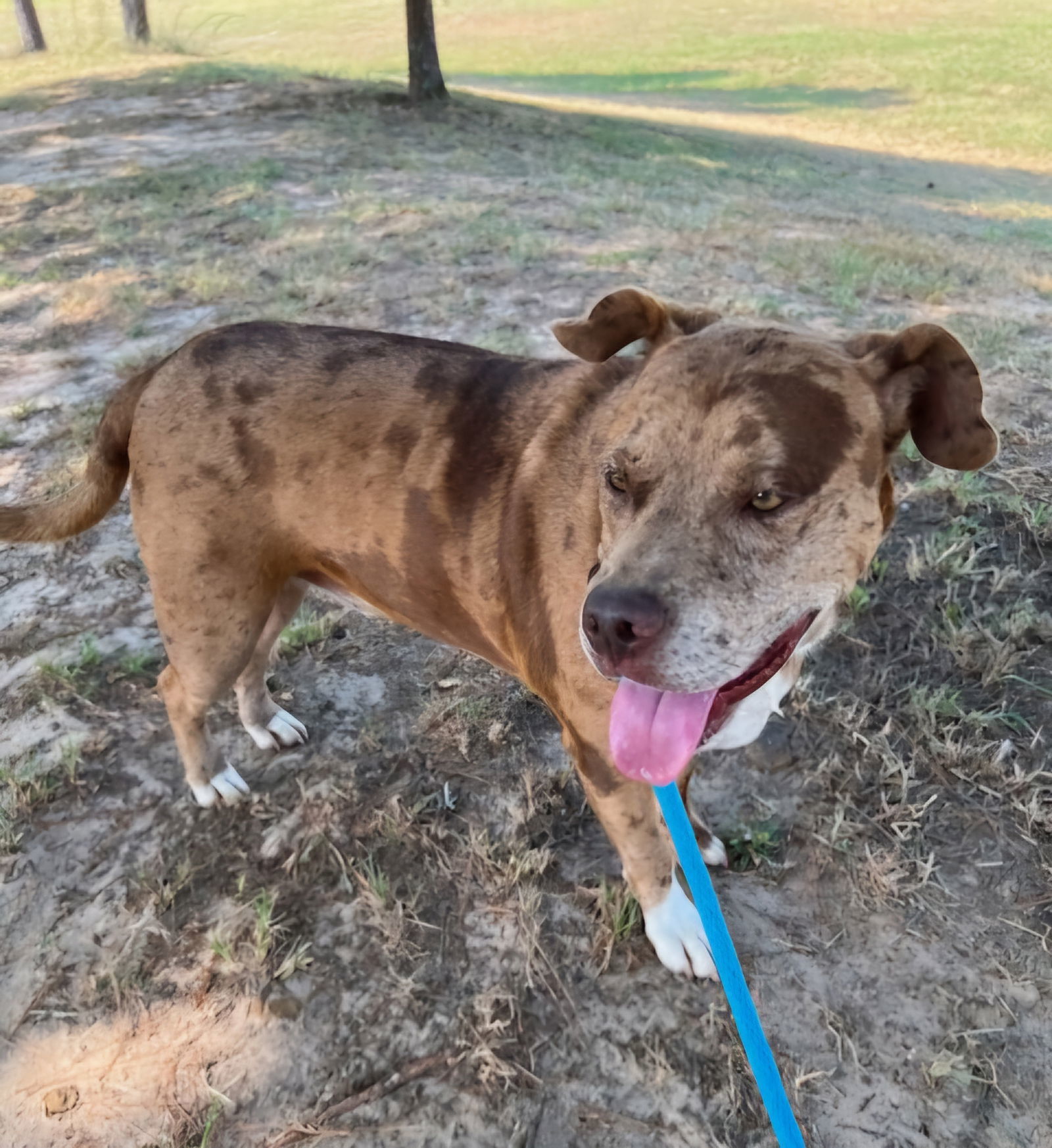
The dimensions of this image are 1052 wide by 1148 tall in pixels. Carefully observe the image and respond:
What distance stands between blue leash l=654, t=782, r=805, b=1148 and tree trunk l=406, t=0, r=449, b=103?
16014 millimetres

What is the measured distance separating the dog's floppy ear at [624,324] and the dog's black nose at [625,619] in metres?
0.87

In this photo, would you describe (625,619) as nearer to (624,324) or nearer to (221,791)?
(624,324)

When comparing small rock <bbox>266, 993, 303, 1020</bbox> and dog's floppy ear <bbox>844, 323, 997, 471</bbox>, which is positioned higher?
dog's floppy ear <bbox>844, 323, 997, 471</bbox>

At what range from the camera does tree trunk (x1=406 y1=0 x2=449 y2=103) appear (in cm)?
1462

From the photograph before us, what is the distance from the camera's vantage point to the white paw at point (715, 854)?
2932mm

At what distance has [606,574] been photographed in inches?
77.5

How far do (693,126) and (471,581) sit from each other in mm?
20744

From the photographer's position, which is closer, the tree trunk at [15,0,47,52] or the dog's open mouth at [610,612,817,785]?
the dog's open mouth at [610,612,817,785]

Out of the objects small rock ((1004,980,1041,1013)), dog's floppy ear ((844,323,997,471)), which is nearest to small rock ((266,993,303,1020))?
small rock ((1004,980,1041,1013))

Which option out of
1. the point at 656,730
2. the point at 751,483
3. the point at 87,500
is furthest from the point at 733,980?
the point at 87,500

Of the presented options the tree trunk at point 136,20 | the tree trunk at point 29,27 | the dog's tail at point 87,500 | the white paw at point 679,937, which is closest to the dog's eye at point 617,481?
the white paw at point 679,937

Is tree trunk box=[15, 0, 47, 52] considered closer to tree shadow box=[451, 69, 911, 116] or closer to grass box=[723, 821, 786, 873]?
tree shadow box=[451, 69, 911, 116]

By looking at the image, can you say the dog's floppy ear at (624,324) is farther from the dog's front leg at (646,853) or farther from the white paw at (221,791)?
the white paw at (221,791)

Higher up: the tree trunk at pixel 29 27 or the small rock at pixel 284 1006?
the tree trunk at pixel 29 27
